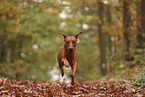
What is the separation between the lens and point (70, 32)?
20.8 m

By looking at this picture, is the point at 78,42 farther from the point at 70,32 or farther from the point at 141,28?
the point at 141,28

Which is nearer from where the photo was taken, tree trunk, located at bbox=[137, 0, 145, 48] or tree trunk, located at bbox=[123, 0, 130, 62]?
tree trunk, located at bbox=[137, 0, 145, 48]

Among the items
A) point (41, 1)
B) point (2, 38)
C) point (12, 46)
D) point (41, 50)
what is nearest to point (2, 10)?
point (41, 1)

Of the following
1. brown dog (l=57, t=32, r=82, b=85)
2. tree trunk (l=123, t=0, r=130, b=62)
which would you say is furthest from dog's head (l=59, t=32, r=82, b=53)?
tree trunk (l=123, t=0, r=130, b=62)

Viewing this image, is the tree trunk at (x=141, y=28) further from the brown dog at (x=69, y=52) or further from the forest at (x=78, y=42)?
the brown dog at (x=69, y=52)

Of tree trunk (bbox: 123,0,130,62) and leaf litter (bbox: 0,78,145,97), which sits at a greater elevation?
tree trunk (bbox: 123,0,130,62)

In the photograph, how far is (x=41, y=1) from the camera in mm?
14312

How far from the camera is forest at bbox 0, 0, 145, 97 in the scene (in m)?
6.92

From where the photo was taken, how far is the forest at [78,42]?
22.7ft

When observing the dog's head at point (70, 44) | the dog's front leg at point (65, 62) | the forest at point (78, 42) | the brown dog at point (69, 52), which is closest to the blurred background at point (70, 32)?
the forest at point (78, 42)

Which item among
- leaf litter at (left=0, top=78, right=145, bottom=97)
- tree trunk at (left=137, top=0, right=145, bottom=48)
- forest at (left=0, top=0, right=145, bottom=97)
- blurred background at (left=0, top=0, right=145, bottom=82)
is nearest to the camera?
leaf litter at (left=0, top=78, right=145, bottom=97)

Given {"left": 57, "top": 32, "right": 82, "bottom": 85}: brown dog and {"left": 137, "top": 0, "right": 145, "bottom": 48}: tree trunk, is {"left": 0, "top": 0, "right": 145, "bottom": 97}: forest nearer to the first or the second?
{"left": 137, "top": 0, "right": 145, "bottom": 48}: tree trunk

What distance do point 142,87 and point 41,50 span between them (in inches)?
666

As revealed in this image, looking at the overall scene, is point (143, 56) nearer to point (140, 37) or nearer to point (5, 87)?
point (140, 37)
